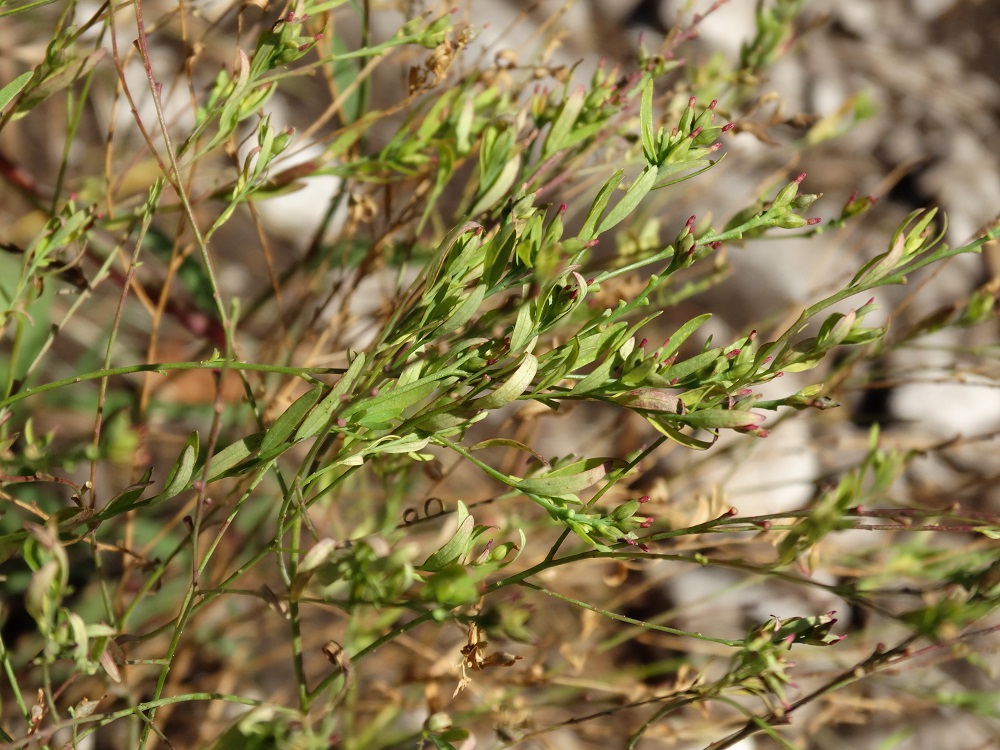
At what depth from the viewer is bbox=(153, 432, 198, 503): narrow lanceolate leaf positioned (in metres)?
0.41

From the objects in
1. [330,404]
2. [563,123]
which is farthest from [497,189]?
[330,404]

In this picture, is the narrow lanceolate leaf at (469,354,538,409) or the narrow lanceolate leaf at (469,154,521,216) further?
the narrow lanceolate leaf at (469,154,521,216)

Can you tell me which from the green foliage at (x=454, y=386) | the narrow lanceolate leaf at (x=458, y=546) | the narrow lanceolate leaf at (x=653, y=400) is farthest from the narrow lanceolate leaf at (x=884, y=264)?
the narrow lanceolate leaf at (x=458, y=546)

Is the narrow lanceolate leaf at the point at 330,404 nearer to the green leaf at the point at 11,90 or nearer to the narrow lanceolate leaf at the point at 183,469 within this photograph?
the narrow lanceolate leaf at the point at 183,469

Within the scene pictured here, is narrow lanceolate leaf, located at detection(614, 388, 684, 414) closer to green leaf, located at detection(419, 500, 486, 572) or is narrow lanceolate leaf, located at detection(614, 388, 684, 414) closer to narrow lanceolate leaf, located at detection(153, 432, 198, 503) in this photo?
green leaf, located at detection(419, 500, 486, 572)

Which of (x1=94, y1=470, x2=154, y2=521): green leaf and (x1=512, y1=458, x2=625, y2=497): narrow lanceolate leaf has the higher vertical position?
(x1=94, y1=470, x2=154, y2=521): green leaf

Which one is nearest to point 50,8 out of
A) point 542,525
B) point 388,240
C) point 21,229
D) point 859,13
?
point 21,229

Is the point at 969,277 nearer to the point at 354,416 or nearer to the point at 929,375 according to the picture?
the point at 929,375

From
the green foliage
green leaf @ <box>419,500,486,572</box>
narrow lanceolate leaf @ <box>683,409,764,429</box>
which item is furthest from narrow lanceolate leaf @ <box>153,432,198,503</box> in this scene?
narrow lanceolate leaf @ <box>683,409,764,429</box>

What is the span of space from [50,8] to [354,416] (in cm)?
119

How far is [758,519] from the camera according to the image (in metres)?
0.43

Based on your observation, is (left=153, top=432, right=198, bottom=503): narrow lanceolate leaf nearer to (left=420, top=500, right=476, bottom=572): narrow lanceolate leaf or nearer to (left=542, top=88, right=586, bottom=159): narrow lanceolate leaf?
(left=420, top=500, right=476, bottom=572): narrow lanceolate leaf

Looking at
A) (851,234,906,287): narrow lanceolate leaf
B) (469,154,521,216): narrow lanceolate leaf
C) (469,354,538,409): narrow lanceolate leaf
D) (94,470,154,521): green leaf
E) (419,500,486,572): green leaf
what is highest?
(469,154,521,216): narrow lanceolate leaf

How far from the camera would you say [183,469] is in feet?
1.37
